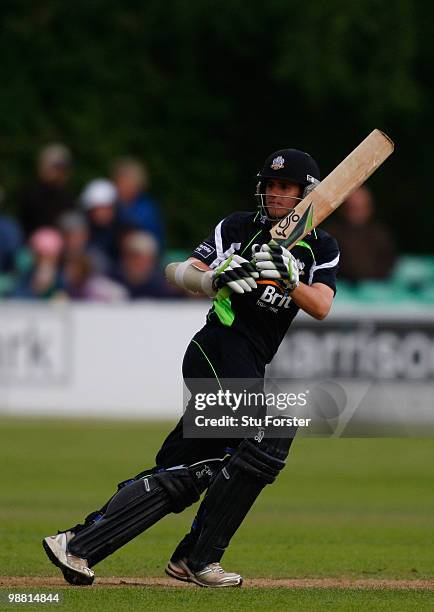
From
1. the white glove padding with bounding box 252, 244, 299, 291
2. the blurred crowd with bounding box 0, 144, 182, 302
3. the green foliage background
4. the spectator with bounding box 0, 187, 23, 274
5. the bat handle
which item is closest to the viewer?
the white glove padding with bounding box 252, 244, 299, 291

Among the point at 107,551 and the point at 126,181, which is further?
the point at 126,181

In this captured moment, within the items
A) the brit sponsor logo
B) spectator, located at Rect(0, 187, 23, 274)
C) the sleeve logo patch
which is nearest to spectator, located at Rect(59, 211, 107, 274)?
spectator, located at Rect(0, 187, 23, 274)

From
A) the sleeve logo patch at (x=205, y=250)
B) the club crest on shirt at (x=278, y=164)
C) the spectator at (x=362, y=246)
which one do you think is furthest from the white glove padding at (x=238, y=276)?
the spectator at (x=362, y=246)

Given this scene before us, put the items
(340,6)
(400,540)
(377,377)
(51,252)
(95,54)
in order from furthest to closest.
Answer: (95,54) < (340,6) < (51,252) < (377,377) < (400,540)

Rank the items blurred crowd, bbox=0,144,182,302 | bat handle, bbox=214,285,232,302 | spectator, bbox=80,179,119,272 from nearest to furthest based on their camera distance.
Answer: bat handle, bbox=214,285,232,302, blurred crowd, bbox=0,144,182,302, spectator, bbox=80,179,119,272

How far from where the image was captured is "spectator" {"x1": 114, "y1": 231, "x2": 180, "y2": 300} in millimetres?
14898

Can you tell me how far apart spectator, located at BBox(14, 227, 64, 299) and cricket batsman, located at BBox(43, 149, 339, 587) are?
830 centimetres

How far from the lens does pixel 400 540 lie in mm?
8453

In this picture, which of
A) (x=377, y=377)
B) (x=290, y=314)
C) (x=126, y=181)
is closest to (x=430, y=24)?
(x=126, y=181)

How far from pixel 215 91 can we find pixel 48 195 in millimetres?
8341

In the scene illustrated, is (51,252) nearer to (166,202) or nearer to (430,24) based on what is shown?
(166,202)

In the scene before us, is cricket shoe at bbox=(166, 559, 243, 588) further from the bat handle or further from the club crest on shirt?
the club crest on shirt

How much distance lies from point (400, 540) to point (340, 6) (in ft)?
43.2

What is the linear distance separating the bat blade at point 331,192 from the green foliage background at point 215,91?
1425cm
